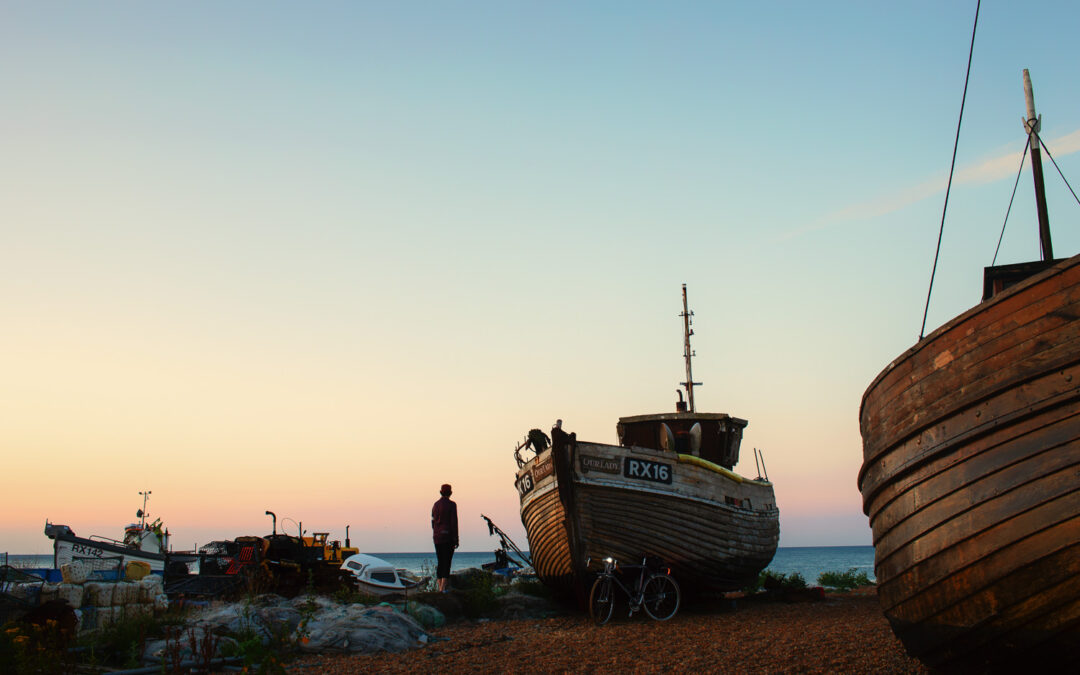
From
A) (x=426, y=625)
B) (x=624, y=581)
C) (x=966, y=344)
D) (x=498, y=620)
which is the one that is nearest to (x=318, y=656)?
(x=426, y=625)

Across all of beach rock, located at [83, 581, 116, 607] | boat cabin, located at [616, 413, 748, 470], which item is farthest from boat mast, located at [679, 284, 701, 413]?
beach rock, located at [83, 581, 116, 607]

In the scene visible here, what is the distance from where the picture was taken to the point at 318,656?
27.8ft

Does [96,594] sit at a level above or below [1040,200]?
below

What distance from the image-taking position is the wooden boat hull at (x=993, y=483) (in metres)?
4.59

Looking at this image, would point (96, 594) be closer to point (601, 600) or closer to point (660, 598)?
point (601, 600)

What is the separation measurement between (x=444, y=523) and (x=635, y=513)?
3473 mm

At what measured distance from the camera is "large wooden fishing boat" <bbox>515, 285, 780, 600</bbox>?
11.6m

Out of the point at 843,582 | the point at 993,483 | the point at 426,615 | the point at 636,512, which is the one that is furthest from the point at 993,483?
the point at 843,582

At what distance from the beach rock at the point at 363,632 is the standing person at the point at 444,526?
3.29 meters

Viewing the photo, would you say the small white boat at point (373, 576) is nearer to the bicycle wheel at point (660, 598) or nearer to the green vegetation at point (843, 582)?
the bicycle wheel at point (660, 598)

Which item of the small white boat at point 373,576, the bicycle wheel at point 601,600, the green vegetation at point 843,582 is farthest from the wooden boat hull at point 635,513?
the green vegetation at point 843,582

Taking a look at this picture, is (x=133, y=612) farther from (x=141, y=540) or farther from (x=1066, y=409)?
(x=141, y=540)

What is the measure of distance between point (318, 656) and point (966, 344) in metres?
7.04

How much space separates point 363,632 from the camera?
353 inches
